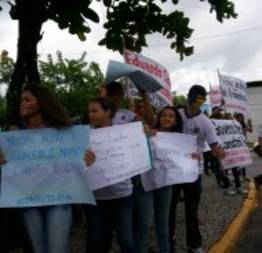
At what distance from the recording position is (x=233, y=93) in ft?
40.7

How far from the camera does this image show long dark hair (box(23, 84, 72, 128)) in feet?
15.0

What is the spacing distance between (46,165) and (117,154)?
63 centimetres

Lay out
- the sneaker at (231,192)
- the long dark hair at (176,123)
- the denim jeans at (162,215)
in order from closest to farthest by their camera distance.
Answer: the denim jeans at (162,215)
the long dark hair at (176,123)
the sneaker at (231,192)

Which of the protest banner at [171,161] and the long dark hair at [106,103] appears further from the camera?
the protest banner at [171,161]

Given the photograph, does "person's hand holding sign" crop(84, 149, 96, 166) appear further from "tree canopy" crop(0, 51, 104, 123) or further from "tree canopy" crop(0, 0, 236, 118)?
"tree canopy" crop(0, 51, 104, 123)

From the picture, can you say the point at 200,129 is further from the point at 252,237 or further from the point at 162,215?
the point at 252,237

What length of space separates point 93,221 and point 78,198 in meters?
0.34

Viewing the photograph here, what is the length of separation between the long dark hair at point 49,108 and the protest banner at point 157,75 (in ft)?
9.41

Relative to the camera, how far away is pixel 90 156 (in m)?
4.83

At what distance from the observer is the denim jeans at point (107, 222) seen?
496 centimetres

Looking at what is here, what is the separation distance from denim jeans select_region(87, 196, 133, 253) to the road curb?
2.20 meters

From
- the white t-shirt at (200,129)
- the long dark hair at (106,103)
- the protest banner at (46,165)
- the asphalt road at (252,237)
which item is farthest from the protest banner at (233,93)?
the protest banner at (46,165)

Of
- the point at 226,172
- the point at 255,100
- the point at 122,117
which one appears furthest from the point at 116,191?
the point at 255,100

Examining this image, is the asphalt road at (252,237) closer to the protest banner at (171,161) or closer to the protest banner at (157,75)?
the protest banner at (171,161)
